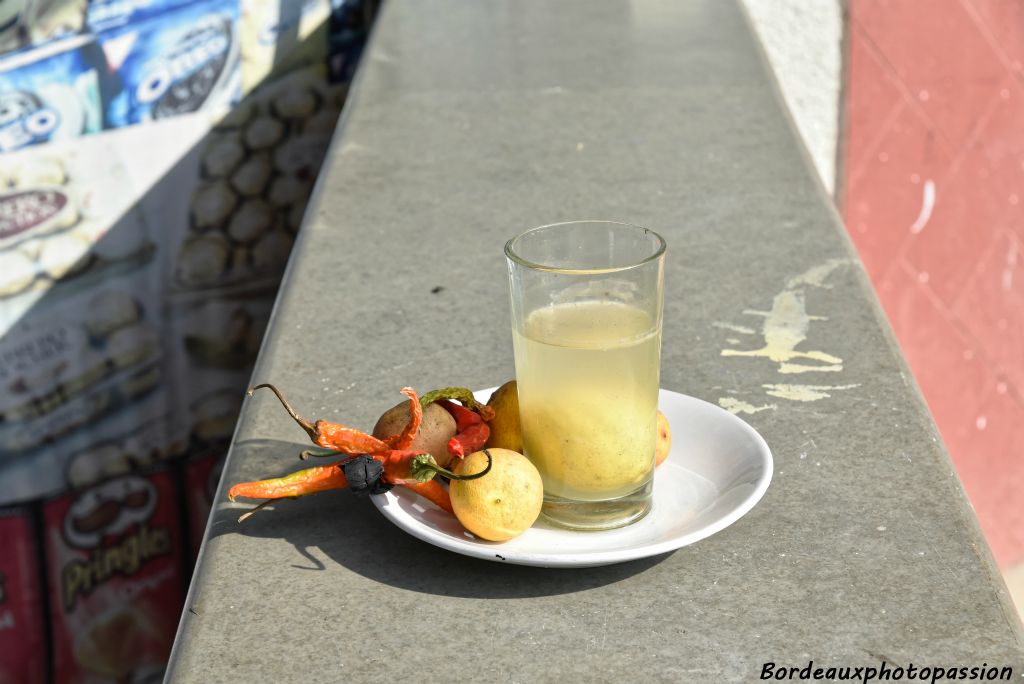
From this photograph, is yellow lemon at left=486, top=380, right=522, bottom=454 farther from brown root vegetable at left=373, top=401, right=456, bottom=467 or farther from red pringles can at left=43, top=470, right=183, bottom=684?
red pringles can at left=43, top=470, right=183, bottom=684

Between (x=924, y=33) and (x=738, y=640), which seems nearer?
(x=738, y=640)

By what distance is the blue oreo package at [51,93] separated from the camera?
2531mm

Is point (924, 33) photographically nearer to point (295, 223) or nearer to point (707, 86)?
point (707, 86)

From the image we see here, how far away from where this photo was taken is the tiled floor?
273 cm

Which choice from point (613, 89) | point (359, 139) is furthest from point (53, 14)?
point (613, 89)

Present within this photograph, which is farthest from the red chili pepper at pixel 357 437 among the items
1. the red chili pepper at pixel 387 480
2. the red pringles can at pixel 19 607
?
the red pringles can at pixel 19 607

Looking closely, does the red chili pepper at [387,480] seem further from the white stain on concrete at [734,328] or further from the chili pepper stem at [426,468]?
the white stain on concrete at [734,328]

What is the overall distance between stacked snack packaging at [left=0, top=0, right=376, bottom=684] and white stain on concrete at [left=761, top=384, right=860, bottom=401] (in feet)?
6.48

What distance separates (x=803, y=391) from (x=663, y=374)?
138mm

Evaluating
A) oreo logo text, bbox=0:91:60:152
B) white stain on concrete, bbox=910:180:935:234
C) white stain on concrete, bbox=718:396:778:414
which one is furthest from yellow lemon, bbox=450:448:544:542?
white stain on concrete, bbox=910:180:935:234

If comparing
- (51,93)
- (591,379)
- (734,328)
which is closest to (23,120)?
(51,93)

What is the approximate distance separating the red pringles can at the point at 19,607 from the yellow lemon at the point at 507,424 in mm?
2165

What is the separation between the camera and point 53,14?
2.56 metres

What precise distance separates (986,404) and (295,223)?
1796mm
